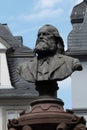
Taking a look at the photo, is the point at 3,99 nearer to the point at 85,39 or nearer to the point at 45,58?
the point at 85,39

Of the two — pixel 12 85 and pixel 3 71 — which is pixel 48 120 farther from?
pixel 3 71

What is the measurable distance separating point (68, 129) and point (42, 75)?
4.16 feet

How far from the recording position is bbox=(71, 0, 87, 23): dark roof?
32062mm

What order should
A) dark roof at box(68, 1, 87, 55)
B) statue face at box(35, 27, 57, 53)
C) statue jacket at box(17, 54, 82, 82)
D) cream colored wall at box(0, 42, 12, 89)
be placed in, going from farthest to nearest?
cream colored wall at box(0, 42, 12, 89) → dark roof at box(68, 1, 87, 55) → statue face at box(35, 27, 57, 53) → statue jacket at box(17, 54, 82, 82)

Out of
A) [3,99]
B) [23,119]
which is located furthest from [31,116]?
[3,99]

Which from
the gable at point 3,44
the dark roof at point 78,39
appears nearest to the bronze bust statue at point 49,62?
the dark roof at point 78,39

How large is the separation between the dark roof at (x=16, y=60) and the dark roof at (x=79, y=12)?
2374 millimetres

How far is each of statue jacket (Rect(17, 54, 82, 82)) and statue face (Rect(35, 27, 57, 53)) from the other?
19 centimetres

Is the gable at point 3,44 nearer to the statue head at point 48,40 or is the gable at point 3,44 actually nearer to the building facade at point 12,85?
the building facade at point 12,85

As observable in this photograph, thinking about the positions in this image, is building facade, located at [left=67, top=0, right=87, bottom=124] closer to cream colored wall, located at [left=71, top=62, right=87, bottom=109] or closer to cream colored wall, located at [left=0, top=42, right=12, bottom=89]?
cream colored wall, located at [left=71, top=62, right=87, bottom=109]

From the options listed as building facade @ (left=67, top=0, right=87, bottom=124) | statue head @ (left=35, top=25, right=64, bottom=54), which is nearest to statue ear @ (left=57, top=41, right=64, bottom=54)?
statue head @ (left=35, top=25, right=64, bottom=54)

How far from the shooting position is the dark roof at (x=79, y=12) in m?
32.1

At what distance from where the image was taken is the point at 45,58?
15.0 meters

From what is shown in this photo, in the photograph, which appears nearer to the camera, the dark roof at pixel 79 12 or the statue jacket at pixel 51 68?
the statue jacket at pixel 51 68
